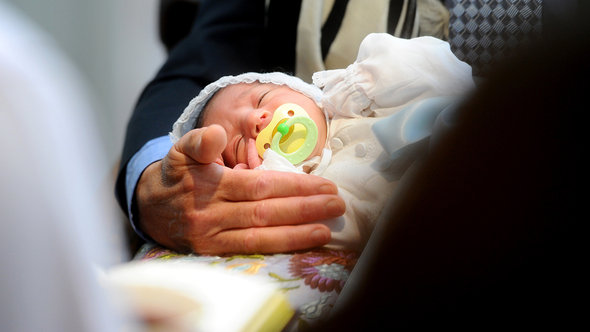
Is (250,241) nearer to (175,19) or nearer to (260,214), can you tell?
(260,214)

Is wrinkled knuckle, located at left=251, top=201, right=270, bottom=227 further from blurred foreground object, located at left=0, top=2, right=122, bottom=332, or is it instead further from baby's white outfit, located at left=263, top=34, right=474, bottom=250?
blurred foreground object, located at left=0, top=2, right=122, bottom=332

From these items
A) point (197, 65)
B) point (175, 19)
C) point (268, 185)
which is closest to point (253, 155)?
point (268, 185)

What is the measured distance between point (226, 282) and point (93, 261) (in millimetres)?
84

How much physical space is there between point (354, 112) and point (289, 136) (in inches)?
1.7

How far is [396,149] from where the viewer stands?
317mm

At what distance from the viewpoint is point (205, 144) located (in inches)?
13.2

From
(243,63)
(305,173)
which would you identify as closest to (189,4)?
(243,63)

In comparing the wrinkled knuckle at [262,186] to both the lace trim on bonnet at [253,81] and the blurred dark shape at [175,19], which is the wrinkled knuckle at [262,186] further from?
the blurred dark shape at [175,19]

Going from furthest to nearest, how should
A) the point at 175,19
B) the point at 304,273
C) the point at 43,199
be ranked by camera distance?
1. the point at 175,19
2. the point at 304,273
3. the point at 43,199

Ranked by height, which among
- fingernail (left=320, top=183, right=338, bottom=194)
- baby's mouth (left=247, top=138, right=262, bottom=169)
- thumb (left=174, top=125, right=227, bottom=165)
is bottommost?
fingernail (left=320, top=183, right=338, bottom=194)

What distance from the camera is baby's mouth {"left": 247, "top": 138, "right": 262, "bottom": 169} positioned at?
0.36m

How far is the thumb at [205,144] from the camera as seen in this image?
328 millimetres

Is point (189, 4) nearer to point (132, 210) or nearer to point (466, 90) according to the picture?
point (132, 210)

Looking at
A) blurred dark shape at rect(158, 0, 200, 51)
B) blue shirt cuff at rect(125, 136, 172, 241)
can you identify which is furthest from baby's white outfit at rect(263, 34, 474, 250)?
blurred dark shape at rect(158, 0, 200, 51)
